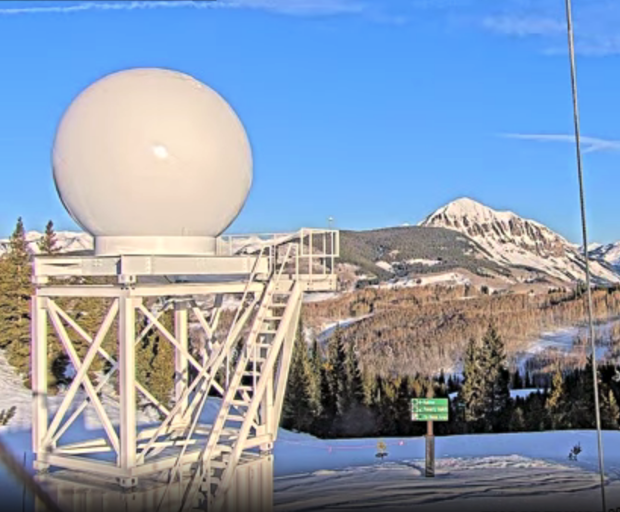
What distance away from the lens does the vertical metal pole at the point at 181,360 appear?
14.2 metres

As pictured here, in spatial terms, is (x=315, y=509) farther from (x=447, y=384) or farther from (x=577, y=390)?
(x=447, y=384)

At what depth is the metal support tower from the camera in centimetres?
1116

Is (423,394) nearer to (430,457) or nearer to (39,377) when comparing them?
(430,457)

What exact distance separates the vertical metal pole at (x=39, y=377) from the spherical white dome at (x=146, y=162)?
1312mm

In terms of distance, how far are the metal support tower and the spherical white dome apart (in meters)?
0.48

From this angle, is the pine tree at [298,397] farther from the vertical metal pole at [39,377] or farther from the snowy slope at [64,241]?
the vertical metal pole at [39,377]

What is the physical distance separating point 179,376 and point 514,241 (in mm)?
60651

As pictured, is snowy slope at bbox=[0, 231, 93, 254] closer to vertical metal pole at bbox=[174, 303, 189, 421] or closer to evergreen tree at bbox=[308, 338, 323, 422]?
evergreen tree at bbox=[308, 338, 323, 422]

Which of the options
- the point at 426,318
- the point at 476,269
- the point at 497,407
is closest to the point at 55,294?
the point at 497,407

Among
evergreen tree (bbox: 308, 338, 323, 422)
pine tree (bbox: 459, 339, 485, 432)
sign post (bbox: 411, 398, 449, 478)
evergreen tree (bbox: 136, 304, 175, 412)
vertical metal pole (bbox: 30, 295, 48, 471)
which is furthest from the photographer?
evergreen tree (bbox: 308, 338, 323, 422)

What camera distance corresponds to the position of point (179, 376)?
1438 cm

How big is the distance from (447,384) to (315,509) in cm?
2308

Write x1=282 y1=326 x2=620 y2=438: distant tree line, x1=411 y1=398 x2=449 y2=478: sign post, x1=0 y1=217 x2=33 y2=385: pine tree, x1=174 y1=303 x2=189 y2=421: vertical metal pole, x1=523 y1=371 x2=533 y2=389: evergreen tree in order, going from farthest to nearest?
1. x1=523 y1=371 x2=533 y2=389: evergreen tree
2. x1=282 y1=326 x2=620 y2=438: distant tree line
3. x1=0 y1=217 x2=33 y2=385: pine tree
4. x1=411 y1=398 x2=449 y2=478: sign post
5. x1=174 y1=303 x2=189 y2=421: vertical metal pole

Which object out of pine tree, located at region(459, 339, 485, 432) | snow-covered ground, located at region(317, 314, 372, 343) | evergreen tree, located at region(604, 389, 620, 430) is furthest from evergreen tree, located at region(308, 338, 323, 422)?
evergreen tree, located at region(604, 389, 620, 430)
